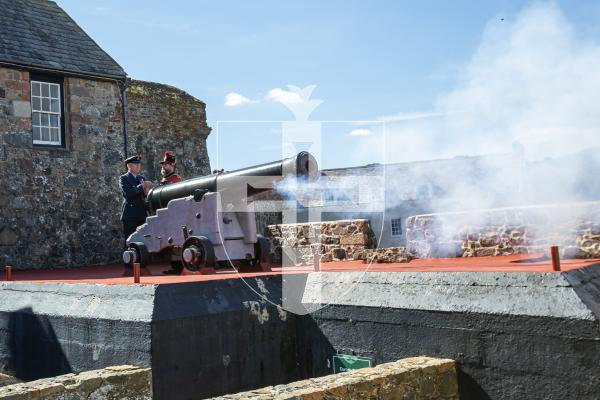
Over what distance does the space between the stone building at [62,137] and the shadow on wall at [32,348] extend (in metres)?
4.79

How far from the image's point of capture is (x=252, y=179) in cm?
744

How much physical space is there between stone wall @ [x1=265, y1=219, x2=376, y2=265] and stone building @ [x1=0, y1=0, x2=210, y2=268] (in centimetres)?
382

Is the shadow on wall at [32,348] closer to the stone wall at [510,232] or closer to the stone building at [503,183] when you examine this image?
the stone building at [503,183]

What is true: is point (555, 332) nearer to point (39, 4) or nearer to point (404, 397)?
point (404, 397)

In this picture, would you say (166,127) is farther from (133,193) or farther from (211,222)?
(211,222)

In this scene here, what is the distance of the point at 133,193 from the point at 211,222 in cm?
223

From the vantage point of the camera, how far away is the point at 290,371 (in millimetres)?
6359

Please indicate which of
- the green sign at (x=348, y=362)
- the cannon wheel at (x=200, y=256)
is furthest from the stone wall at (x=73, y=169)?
the green sign at (x=348, y=362)

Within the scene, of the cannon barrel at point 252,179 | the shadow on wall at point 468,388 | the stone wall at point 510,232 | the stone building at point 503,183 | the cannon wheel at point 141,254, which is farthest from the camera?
the stone building at point 503,183

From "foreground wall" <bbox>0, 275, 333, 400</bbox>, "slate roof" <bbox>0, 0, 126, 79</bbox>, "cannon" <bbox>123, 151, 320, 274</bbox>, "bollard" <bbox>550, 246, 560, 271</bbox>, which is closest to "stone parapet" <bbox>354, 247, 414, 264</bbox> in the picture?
"cannon" <bbox>123, 151, 320, 274</bbox>

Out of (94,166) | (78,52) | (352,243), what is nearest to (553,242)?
(352,243)

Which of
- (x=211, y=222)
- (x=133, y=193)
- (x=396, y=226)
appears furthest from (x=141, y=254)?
(x=396, y=226)

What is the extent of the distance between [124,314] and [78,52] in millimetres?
9337

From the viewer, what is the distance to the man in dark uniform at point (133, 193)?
9.29 meters
